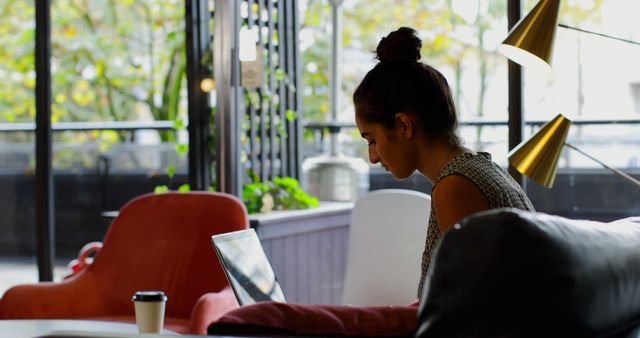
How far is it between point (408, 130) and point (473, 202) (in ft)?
0.80

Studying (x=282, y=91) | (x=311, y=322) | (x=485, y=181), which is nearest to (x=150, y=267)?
(x=282, y=91)

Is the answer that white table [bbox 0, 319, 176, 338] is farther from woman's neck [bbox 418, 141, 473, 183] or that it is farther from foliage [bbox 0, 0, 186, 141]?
foliage [bbox 0, 0, 186, 141]

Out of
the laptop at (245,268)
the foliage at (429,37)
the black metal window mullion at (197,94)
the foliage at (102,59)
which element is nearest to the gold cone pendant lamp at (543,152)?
the laptop at (245,268)

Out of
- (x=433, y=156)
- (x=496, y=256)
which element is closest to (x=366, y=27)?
(x=433, y=156)

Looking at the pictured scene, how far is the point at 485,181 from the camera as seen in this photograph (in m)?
2.08

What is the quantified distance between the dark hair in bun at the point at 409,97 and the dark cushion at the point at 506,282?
81 centimetres

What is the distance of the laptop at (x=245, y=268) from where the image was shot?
2.17m

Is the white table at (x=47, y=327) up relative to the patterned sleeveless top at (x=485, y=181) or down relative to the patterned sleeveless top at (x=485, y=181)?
down

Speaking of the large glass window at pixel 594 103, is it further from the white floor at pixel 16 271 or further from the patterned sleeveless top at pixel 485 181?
the white floor at pixel 16 271

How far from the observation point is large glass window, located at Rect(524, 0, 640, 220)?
389cm

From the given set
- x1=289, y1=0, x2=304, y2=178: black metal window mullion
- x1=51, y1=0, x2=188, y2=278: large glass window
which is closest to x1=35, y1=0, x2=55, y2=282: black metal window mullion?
x1=51, y1=0, x2=188, y2=278: large glass window

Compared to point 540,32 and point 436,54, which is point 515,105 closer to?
point 436,54

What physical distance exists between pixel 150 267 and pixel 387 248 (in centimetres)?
95

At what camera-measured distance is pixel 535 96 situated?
13.4 feet
